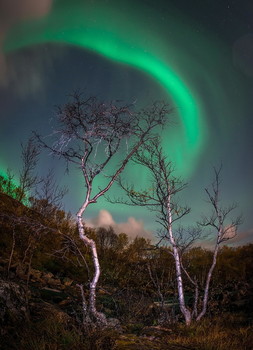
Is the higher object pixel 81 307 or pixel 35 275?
pixel 35 275

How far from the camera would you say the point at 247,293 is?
15.7 meters

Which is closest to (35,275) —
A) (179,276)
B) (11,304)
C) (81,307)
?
(179,276)

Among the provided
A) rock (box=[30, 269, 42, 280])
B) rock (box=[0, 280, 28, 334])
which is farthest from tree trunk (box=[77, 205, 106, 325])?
rock (box=[30, 269, 42, 280])

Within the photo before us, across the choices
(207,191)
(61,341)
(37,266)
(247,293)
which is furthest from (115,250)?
(61,341)

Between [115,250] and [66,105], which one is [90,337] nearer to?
[66,105]

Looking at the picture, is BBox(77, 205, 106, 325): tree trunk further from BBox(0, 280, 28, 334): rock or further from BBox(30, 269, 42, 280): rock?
BBox(30, 269, 42, 280): rock

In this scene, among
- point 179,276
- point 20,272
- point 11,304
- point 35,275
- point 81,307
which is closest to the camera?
point 11,304

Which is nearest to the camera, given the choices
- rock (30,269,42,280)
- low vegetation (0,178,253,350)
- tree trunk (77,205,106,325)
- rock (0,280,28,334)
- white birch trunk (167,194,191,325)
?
low vegetation (0,178,253,350)

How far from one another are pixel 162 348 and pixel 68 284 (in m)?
14.3

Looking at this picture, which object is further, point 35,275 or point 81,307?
point 35,275

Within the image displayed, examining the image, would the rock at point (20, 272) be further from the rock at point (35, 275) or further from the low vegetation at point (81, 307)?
the rock at point (35, 275)

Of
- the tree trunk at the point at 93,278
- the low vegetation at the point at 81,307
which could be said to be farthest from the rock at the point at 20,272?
the tree trunk at the point at 93,278

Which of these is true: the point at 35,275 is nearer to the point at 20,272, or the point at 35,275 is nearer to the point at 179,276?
the point at 20,272

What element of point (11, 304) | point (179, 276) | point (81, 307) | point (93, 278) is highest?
point (179, 276)
